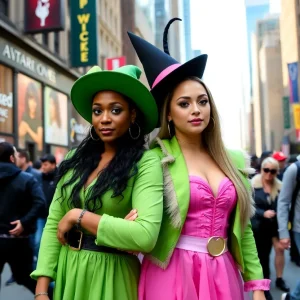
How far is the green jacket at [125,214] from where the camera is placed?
1.79 m

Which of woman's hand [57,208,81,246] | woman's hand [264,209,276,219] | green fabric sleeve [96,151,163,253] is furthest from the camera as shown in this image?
woman's hand [264,209,276,219]

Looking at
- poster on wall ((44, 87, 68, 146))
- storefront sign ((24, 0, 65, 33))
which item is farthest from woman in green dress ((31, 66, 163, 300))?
poster on wall ((44, 87, 68, 146))

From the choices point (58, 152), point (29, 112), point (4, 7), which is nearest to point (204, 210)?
point (29, 112)

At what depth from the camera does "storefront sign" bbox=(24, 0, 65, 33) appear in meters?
15.9

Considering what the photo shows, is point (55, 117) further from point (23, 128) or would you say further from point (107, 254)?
point (107, 254)

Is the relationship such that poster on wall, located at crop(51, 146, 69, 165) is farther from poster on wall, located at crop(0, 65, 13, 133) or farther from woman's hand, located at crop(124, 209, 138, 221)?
woman's hand, located at crop(124, 209, 138, 221)

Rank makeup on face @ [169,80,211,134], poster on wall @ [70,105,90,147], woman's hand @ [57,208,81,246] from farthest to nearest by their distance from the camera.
Result: poster on wall @ [70,105,90,147], makeup on face @ [169,80,211,134], woman's hand @ [57,208,81,246]

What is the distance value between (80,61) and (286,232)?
58.4ft

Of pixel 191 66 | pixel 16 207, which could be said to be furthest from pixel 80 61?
pixel 191 66

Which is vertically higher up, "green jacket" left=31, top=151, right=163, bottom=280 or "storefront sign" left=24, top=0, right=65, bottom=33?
"storefront sign" left=24, top=0, right=65, bottom=33

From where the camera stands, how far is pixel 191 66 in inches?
86.8

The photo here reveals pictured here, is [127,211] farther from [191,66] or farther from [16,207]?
[16,207]

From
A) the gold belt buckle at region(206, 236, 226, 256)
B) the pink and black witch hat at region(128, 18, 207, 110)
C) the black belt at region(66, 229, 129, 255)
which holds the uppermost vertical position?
the pink and black witch hat at region(128, 18, 207, 110)

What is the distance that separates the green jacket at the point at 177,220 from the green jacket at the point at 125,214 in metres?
0.11
